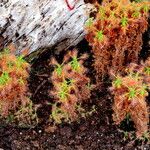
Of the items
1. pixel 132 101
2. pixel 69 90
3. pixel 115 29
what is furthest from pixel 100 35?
pixel 132 101

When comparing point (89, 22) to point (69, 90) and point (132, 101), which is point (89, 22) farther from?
point (132, 101)

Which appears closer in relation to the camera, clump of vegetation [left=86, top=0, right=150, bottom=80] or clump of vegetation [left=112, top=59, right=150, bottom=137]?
clump of vegetation [left=112, top=59, right=150, bottom=137]

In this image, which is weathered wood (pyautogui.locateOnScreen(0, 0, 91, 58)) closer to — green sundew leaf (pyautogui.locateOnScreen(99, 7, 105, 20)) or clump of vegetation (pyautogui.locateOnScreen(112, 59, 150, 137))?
green sundew leaf (pyautogui.locateOnScreen(99, 7, 105, 20))

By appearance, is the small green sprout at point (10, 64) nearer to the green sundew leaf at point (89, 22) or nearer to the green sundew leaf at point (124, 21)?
the green sundew leaf at point (89, 22)

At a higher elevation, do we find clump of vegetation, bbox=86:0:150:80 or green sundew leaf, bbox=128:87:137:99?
clump of vegetation, bbox=86:0:150:80

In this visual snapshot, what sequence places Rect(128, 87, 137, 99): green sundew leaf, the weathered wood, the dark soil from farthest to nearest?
the weathered wood
the dark soil
Rect(128, 87, 137, 99): green sundew leaf

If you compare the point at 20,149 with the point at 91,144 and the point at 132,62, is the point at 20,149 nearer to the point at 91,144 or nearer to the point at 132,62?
the point at 91,144

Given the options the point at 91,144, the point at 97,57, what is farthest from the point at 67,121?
the point at 97,57

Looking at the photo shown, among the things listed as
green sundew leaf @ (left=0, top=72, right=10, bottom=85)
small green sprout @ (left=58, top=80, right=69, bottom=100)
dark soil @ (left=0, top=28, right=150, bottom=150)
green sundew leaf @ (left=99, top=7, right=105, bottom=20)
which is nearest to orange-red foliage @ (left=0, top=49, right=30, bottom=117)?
green sundew leaf @ (left=0, top=72, right=10, bottom=85)
